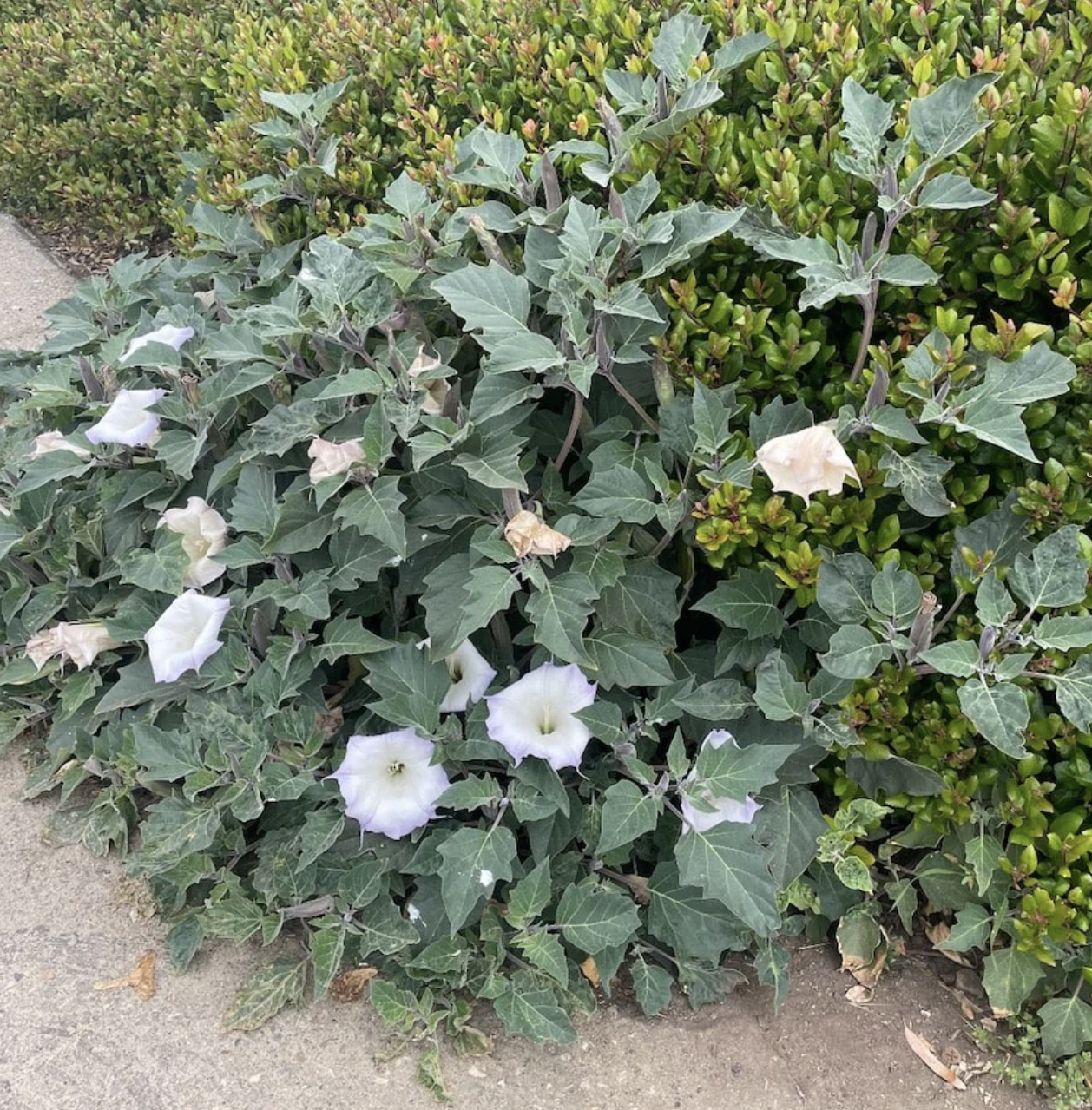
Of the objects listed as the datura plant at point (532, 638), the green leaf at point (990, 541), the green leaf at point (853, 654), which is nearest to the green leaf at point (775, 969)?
the datura plant at point (532, 638)

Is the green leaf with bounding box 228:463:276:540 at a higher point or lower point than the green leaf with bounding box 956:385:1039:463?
Answer: higher

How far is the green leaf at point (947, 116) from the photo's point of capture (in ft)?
5.63

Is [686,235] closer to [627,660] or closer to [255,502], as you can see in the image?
[627,660]

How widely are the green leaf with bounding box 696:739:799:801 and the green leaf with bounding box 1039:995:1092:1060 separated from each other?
0.69m

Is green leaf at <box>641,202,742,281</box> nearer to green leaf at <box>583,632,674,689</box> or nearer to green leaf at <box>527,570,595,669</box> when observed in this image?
green leaf at <box>527,570,595,669</box>

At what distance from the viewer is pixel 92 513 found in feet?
8.44

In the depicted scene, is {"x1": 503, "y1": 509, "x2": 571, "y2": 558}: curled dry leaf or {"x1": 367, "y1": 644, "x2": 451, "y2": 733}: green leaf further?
{"x1": 367, "y1": 644, "x2": 451, "y2": 733}: green leaf

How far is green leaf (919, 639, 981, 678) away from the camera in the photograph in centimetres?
167

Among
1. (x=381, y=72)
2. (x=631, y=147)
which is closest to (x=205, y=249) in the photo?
(x=381, y=72)

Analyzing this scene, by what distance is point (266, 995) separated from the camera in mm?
1924

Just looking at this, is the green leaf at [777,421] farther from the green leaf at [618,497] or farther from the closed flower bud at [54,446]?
the closed flower bud at [54,446]

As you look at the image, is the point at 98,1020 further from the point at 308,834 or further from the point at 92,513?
the point at 92,513

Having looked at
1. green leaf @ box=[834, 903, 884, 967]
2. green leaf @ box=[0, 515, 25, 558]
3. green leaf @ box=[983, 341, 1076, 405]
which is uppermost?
green leaf @ box=[0, 515, 25, 558]

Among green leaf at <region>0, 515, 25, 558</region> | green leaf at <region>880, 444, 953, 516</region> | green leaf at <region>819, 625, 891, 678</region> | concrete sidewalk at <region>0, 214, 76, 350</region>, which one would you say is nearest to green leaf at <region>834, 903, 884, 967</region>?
green leaf at <region>819, 625, 891, 678</region>
